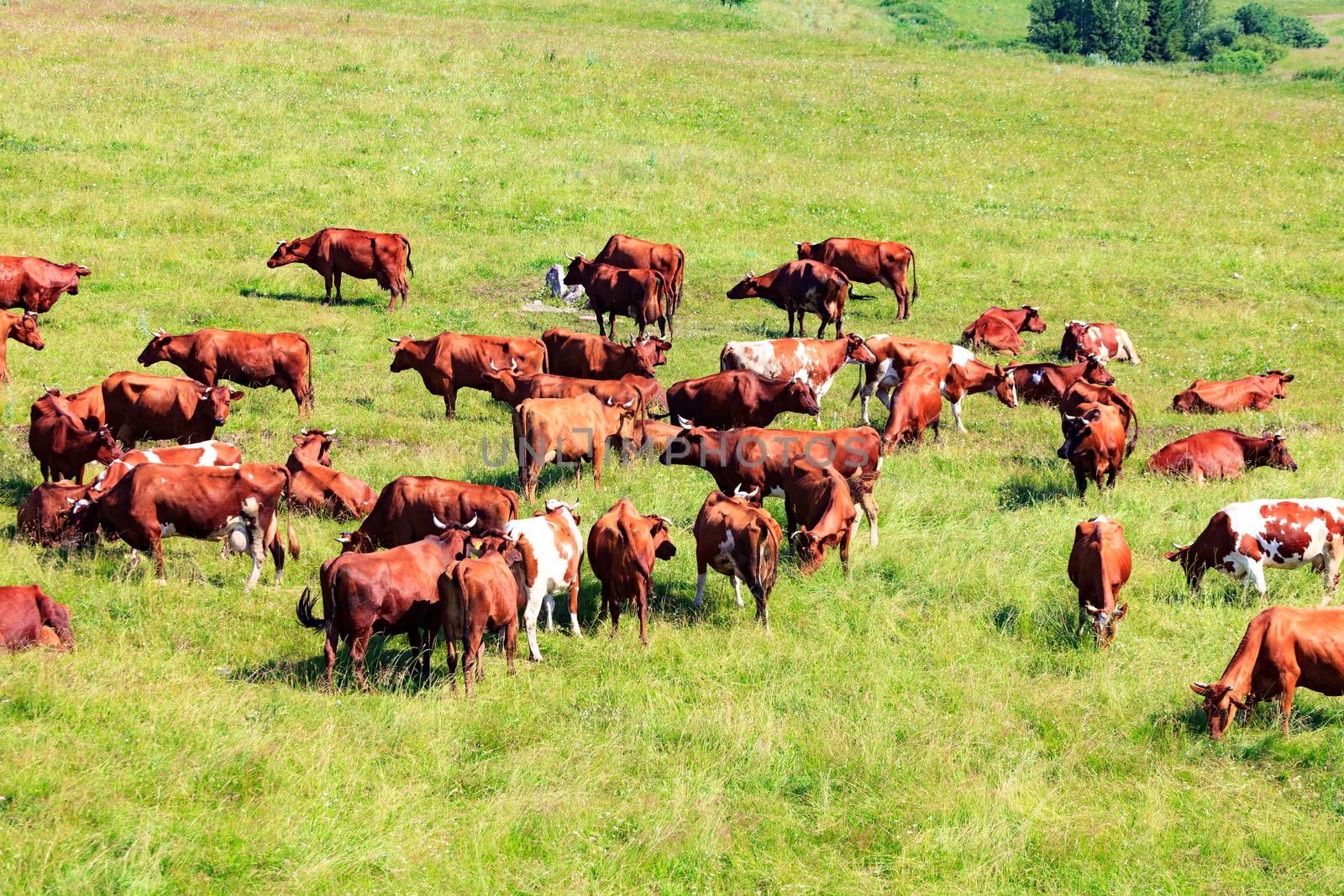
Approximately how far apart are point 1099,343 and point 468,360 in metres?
11.7

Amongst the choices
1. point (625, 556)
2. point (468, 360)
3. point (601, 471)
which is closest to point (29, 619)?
point (625, 556)

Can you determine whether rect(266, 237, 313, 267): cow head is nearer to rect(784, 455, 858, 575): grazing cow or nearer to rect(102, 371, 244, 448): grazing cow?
rect(102, 371, 244, 448): grazing cow

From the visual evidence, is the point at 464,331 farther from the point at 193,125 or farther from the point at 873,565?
the point at 193,125

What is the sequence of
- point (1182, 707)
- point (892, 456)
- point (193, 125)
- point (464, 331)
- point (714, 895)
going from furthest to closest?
point (193, 125) < point (464, 331) < point (892, 456) < point (1182, 707) < point (714, 895)

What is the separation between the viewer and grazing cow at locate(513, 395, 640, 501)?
15148 millimetres

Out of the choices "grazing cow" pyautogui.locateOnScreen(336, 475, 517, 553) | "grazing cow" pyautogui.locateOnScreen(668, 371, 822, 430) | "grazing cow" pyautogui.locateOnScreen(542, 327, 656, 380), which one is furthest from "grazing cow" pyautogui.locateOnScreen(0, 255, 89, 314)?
"grazing cow" pyautogui.locateOnScreen(336, 475, 517, 553)

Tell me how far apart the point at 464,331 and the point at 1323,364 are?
15.9 metres

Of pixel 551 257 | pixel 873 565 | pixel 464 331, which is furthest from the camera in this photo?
pixel 551 257

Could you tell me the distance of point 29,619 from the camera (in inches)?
411

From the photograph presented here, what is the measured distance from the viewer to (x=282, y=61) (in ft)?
130

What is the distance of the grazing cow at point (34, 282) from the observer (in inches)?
847

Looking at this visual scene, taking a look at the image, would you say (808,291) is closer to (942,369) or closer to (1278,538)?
(942,369)

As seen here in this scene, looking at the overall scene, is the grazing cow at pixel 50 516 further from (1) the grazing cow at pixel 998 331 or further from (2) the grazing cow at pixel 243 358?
(1) the grazing cow at pixel 998 331

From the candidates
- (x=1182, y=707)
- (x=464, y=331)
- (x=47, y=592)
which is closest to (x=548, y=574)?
(x=47, y=592)
